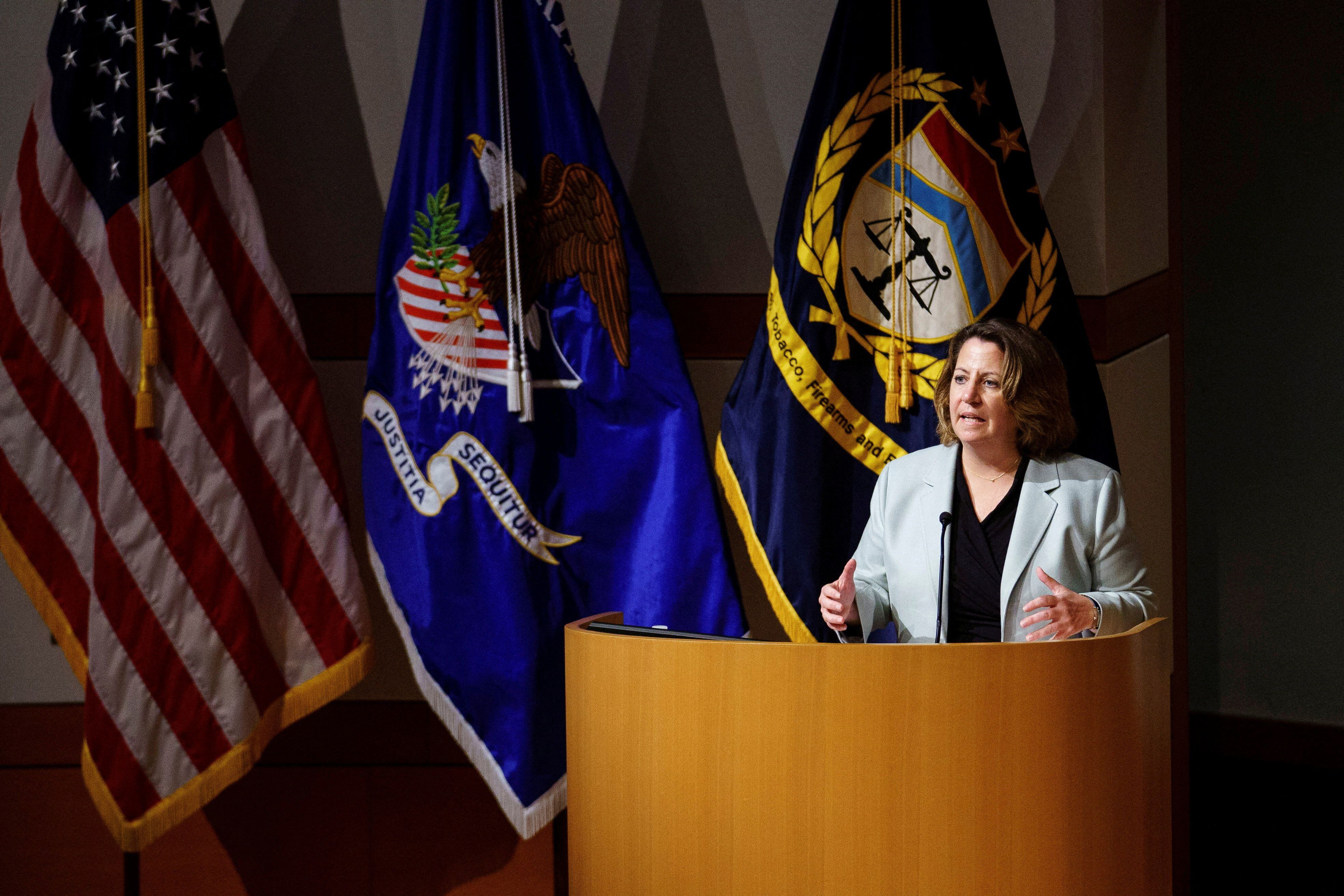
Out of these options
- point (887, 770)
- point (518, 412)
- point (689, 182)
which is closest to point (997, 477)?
point (887, 770)

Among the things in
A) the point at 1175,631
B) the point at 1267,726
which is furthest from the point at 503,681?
the point at 1267,726

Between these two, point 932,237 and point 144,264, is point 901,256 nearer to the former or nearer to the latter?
point 932,237

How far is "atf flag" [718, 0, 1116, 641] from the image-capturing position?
7.35 ft

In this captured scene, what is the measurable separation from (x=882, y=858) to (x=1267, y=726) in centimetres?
314

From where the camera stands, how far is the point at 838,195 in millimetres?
2303

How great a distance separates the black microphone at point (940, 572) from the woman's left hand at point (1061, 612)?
16cm

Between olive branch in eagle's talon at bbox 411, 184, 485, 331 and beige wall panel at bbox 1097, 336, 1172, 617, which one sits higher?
olive branch in eagle's talon at bbox 411, 184, 485, 331

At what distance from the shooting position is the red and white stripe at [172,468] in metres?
2.19

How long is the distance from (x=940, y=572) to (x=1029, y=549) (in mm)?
155

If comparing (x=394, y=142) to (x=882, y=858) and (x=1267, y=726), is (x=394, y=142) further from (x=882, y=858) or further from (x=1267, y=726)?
(x=1267, y=726)

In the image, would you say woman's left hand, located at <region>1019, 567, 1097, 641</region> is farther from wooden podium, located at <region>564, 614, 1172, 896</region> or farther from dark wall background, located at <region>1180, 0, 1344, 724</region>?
dark wall background, located at <region>1180, 0, 1344, 724</region>

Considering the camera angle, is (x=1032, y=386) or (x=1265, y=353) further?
(x=1265, y=353)

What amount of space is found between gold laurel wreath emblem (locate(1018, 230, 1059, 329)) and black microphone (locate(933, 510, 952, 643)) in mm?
636

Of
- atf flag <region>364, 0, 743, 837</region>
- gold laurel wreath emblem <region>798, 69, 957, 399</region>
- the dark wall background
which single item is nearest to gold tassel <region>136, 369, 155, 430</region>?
atf flag <region>364, 0, 743, 837</region>
